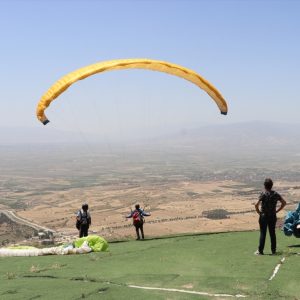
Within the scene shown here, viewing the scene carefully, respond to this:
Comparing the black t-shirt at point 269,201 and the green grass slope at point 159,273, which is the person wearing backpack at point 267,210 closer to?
the black t-shirt at point 269,201

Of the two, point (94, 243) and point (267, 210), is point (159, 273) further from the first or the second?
point (94, 243)

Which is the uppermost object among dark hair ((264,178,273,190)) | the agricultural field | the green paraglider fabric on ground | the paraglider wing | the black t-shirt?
the paraglider wing

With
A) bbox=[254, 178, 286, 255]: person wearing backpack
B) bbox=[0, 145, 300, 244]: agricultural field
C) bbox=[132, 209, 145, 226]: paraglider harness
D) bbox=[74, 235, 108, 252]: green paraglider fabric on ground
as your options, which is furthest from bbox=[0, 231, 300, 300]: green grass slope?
bbox=[0, 145, 300, 244]: agricultural field

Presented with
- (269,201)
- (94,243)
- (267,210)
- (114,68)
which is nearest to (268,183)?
(269,201)

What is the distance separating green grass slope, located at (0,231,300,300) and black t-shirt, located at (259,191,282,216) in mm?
1051

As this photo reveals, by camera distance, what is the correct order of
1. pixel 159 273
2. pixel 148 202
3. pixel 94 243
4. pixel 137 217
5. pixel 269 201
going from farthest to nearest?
1. pixel 148 202
2. pixel 137 217
3. pixel 94 243
4. pixel 269 201
5. pixel 159 273

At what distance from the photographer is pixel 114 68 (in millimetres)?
12734

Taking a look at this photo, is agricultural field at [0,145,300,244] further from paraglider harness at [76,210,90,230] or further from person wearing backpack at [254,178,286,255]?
person wearing backpack at [254,178,286,255]

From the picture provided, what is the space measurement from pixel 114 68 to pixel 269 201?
565cm

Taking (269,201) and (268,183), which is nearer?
(268,183)

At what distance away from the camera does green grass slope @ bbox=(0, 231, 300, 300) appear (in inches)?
303

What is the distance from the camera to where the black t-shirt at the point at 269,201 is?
10680 millimetres

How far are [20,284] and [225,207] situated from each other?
286 ft

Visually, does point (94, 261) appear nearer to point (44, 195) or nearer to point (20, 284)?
point (20, 284)
